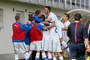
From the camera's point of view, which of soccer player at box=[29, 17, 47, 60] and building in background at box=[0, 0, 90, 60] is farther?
building in background at box=[0, 0, 90, 60]

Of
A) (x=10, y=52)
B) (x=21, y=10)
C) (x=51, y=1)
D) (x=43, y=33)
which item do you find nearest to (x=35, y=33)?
(x=43, y=33)

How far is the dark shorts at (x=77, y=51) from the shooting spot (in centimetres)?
824

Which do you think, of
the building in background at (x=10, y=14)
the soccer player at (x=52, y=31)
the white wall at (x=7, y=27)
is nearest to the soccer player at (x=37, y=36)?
the soccer player at (x=52, y=31)

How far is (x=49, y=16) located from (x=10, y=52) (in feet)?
39.2

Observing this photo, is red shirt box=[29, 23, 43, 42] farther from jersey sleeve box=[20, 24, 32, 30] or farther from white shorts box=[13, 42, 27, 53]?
white shorts box=[13, 42, 27, 53]

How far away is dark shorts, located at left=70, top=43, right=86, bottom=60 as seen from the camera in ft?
27.0

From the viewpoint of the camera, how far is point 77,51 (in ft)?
27.2

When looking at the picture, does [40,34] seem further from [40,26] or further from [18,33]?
[18,33]

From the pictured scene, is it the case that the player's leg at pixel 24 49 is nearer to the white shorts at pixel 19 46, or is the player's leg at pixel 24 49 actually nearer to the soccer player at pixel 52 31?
the white shorts at pixel 19 46

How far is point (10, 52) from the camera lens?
72.7 feet

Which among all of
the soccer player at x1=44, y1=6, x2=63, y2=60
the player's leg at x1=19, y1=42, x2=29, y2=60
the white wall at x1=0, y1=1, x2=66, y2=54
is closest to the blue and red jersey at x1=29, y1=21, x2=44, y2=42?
the soccer player at x1=44, y1=6, x2=63, y2=60

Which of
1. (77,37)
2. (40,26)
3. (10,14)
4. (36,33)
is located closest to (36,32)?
(36,33)

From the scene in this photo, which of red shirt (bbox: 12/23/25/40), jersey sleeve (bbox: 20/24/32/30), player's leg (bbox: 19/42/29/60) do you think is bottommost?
player's leg (bbox: 19/42/29/60)

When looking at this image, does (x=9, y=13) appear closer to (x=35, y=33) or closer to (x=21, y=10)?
(x=21, y=10)
